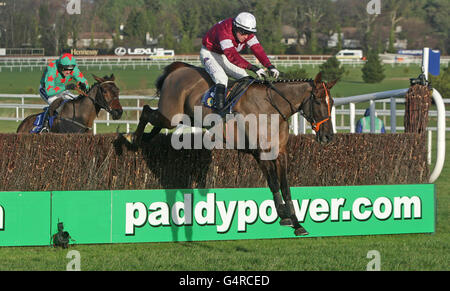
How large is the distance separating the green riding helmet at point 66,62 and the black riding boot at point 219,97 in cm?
371

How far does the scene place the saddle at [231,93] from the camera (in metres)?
7.51

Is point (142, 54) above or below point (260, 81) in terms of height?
above

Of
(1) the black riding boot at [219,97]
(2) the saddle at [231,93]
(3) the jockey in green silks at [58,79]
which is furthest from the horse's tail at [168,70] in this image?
(3) the jockey in green silks at [58,79]

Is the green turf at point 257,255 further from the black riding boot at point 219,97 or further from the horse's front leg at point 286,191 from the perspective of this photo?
the black riding boot at point 219,97

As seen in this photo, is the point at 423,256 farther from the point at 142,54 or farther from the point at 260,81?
the point at 142,54

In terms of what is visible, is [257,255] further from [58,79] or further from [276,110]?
[58,79]

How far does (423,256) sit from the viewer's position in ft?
22.5

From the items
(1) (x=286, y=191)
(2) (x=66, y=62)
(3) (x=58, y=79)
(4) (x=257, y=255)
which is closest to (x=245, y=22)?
(1) (x=286, y=191)

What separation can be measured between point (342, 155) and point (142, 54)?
5382cm

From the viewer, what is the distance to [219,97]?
7551 mm

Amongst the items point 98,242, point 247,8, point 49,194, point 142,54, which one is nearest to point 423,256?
point 98,242

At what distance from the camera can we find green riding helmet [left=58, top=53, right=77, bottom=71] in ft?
35.1
